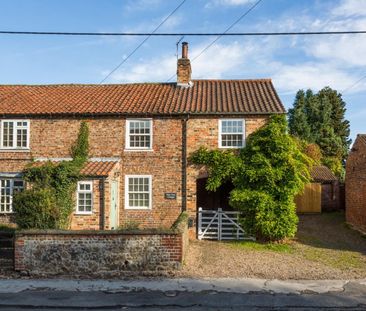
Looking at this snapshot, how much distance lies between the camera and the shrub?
14438mm

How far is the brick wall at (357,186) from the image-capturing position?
22.8 m

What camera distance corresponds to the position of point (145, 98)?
2280 centimetres

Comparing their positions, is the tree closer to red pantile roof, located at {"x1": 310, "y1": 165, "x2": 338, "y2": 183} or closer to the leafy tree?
red pantile roof, located at {"x1": 310, "y1": 165, "x2": 338, "y2": 183}

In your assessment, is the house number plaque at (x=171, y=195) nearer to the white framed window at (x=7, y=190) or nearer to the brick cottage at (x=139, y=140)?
the brick cottage at (x=139, y=140)

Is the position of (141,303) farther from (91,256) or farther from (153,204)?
(153,204)

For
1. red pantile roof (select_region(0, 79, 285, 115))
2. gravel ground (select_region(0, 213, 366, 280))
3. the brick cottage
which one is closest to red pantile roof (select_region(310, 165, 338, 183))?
red pantile roof (select_region(0, 79, 285, 115))

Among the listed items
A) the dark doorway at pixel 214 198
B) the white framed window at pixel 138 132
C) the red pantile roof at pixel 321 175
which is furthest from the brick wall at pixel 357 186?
the white framed window at pixel 138 132

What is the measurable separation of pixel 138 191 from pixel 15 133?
670cm

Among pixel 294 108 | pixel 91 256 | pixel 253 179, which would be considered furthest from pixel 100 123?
pixel 294 108

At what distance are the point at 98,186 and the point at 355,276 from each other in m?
10.9

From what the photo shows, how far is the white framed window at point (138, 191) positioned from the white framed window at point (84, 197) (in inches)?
81.2

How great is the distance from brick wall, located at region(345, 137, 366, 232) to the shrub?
50.9 ft

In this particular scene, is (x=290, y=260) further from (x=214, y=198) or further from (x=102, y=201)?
(x=214, y=198)

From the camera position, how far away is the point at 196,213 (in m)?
20.3
